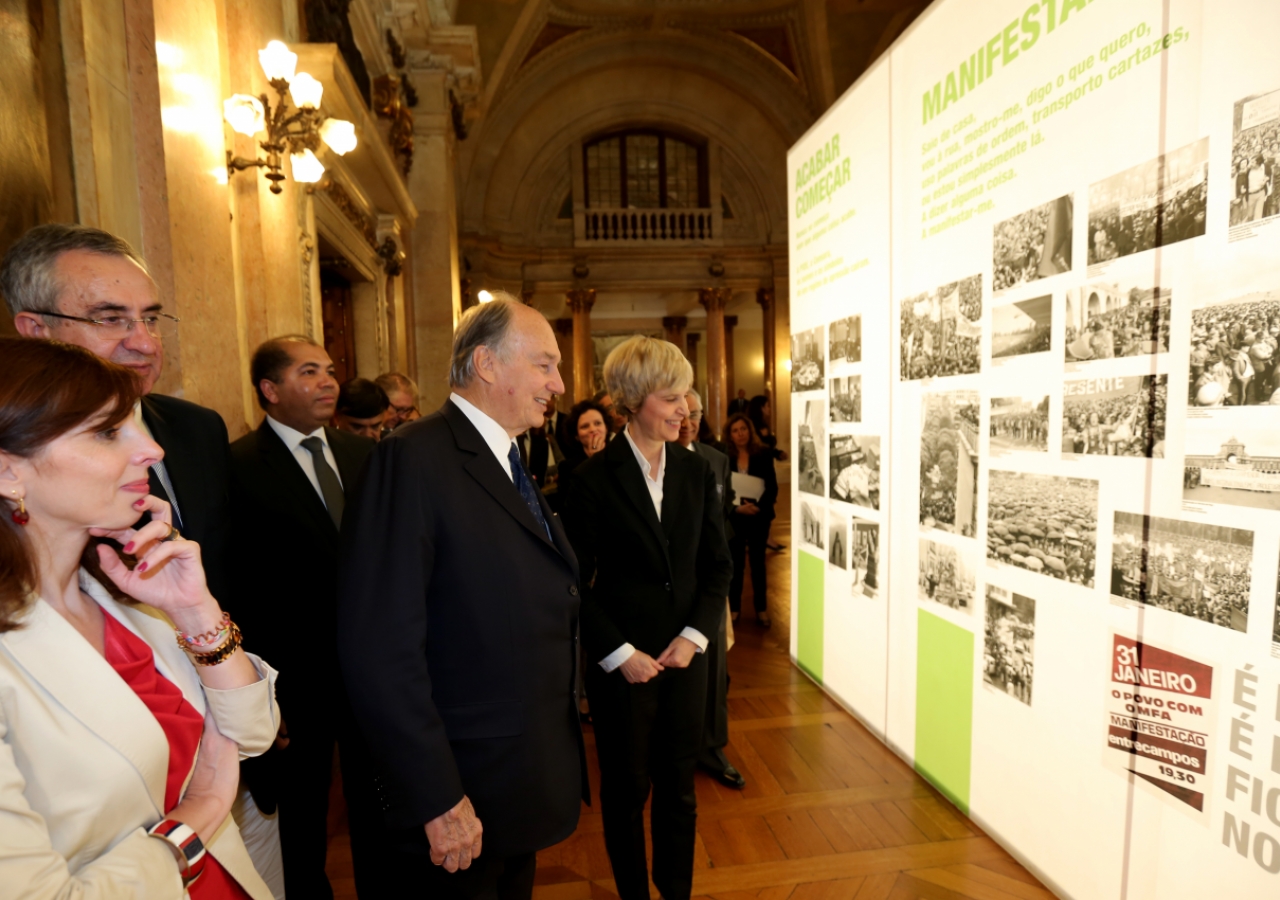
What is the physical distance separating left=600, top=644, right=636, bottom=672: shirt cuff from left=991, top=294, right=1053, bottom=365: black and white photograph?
63.2 inches

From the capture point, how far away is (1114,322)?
1905 millimetres

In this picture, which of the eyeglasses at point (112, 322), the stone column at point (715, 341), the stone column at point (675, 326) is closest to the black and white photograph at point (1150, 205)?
the eyeglasses at point (112, 322)

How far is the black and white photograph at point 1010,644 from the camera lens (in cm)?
228

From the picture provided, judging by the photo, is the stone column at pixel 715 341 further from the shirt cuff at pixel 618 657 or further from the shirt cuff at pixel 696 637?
the shirt cuff at pixel 618 657

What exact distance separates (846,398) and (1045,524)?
4.54 feet

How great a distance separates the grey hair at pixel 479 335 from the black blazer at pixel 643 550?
0.70 meters

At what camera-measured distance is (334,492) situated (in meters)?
2.44

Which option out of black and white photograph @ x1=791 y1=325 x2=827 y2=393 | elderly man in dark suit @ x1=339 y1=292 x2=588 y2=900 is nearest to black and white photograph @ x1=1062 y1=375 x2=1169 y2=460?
elderly man in dark suit @ x1=339 y1=292 x2=588 y2=900

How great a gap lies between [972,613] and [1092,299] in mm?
1203

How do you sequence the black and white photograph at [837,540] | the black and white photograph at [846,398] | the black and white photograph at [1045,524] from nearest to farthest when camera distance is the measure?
the black and white photograph at [1045,524] < the black and white photograph at [846,398] < the black and white photograph at [837,540]

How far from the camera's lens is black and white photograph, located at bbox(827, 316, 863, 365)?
3324 mm

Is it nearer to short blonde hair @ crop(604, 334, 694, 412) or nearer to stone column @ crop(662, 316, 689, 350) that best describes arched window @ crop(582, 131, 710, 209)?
stone column @ crop(662, 316, 689, 350)

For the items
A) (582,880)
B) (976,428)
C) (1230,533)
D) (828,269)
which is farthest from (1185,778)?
(828,269)

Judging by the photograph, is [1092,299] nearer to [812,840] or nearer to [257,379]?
[812,840]
